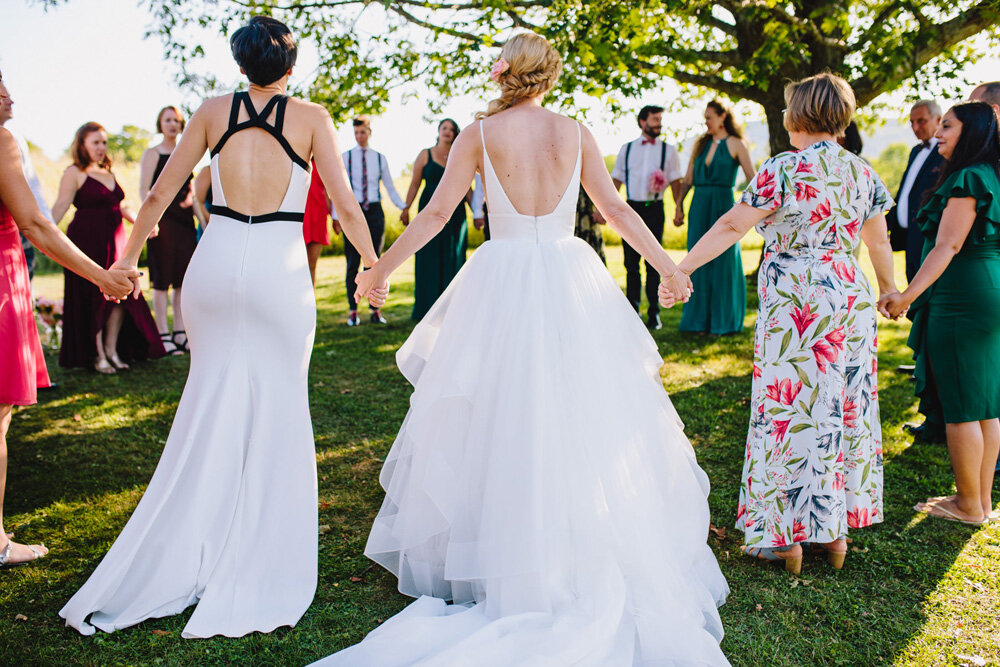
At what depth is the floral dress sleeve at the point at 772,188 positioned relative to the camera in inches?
144

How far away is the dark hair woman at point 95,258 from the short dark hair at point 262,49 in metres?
4.95

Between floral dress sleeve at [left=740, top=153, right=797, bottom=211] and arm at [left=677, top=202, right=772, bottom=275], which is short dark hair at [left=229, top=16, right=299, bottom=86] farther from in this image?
floral dress sleeve at [left=740, top=153, right=797, bottom=211]

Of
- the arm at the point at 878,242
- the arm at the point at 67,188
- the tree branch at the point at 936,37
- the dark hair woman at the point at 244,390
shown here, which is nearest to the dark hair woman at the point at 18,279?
the dark hair woman at the point at 244,390

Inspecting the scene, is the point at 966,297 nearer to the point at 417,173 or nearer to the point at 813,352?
the point at 813,352

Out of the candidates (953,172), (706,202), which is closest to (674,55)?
(706,202)

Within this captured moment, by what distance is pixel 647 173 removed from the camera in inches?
385

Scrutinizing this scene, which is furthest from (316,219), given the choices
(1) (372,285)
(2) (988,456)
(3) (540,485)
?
(2) (988,456)

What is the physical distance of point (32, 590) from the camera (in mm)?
3660

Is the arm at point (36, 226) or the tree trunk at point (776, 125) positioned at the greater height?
the tree trunk at point (776, 125)

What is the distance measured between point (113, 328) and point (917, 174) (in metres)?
8.21

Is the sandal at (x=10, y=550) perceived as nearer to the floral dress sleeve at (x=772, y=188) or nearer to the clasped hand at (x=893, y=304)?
the floral dress sleeve at (x=772, y=188)

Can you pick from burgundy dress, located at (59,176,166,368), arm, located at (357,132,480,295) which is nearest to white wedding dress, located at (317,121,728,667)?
arm, located at (357,132,480,295)

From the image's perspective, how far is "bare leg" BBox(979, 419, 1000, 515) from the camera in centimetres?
442

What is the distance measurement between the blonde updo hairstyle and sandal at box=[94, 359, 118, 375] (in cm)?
628
